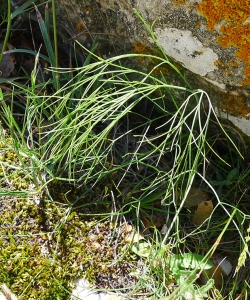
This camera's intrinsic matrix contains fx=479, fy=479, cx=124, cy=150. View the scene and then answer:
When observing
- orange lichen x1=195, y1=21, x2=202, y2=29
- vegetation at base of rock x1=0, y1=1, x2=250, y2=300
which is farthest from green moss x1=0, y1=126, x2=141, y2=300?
orange lichen x1=195, y1=21, x2=202, y2=29

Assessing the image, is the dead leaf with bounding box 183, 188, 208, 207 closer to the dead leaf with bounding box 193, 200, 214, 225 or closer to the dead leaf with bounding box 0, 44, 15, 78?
the dead leaf with bounding box 193, 200, 214, 225

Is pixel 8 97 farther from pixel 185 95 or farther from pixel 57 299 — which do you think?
pixel 57 299

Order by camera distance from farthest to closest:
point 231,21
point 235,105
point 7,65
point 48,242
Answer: point 7,65 → point 235,105 → point 48,242 → point 231,21

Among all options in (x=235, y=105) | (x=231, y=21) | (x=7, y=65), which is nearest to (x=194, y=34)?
(x=231, y=21)

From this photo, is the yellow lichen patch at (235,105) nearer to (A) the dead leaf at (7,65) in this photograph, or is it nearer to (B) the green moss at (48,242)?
(B) the green moss at (48,242)

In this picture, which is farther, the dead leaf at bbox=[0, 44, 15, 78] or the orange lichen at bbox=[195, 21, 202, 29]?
the dead leaf at bbox=[0, 44, 15, 78]

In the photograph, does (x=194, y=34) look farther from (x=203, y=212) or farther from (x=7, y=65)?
(x=7, y=65)

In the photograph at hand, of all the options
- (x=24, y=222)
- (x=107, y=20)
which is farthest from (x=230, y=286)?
(x=107, y=20)
